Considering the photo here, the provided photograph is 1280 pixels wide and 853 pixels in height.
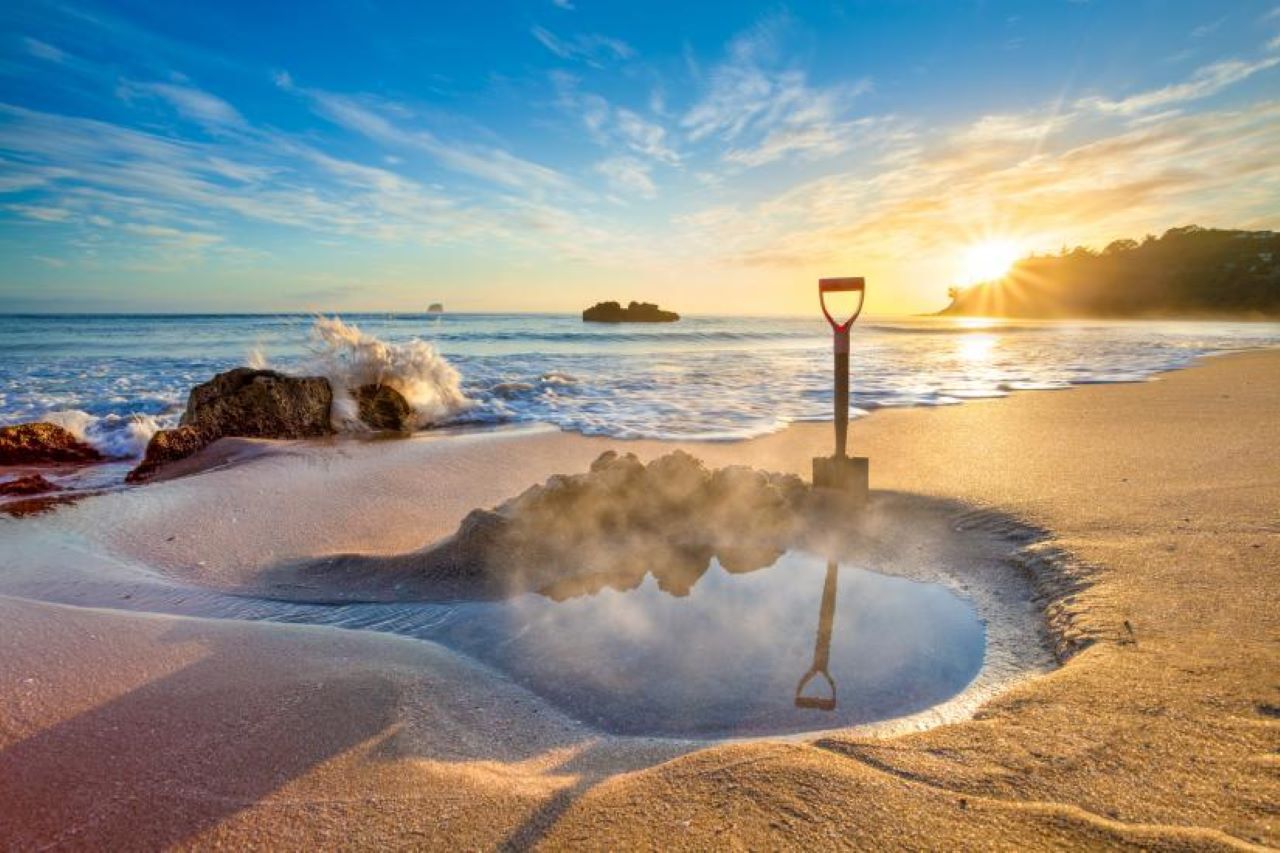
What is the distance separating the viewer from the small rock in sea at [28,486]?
16.1 feet

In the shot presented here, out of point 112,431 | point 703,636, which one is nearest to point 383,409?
point 112,431

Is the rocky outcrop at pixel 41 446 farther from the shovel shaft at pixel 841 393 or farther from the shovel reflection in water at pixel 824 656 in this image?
the shovel reflection in water at pixel 824 656

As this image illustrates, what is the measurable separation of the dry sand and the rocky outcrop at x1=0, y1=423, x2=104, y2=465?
157 inches

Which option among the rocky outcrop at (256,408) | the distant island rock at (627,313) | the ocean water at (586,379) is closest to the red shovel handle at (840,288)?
the ocean water at (586,379)

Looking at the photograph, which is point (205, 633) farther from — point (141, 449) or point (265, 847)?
point (141, 449)

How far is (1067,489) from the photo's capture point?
13.4ft

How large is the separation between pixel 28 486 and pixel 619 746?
18.7 feet

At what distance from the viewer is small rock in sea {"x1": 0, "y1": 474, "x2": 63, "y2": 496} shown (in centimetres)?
491

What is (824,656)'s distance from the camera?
2287mm

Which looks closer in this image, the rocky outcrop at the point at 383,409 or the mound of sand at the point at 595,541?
the mound of sand at the point at 595,541

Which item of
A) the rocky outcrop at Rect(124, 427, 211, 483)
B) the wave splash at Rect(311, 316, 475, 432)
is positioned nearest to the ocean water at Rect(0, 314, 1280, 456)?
the wave splash at Rect(311, 316, 475, 432)

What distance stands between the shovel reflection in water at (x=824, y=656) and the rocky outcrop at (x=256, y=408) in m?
6.23

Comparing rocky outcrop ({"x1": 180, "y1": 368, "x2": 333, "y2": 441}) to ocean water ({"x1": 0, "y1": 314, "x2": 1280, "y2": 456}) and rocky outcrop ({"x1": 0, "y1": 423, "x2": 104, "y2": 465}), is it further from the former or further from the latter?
rocky outcrop ({"x1": 0, "y1": 423, "x2": 104, "y2": 465})

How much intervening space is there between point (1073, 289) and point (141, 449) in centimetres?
7227
